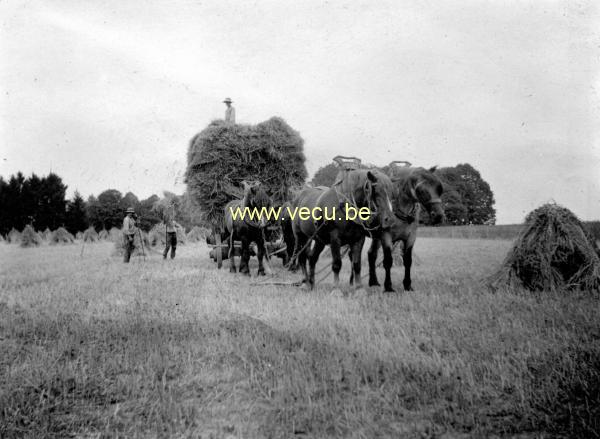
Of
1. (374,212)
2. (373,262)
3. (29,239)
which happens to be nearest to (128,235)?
(373,262)

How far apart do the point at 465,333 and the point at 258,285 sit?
474 centimetres

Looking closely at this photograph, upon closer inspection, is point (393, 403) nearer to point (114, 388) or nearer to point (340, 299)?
point (114, 388)

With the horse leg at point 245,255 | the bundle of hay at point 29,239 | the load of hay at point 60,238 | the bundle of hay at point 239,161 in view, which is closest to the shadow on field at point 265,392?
the horse leg at point 245,255

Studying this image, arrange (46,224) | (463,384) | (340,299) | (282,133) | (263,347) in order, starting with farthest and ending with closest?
1. (46,224)
2. (282,133)
3. (340,299)
4. (263,347)
5. (463,384)

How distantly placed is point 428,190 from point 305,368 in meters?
4.51

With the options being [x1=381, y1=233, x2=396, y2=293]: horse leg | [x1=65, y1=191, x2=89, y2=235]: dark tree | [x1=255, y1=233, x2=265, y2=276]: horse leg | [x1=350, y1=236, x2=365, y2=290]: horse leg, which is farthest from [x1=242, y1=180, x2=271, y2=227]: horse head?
[x1=65, y1=191, x2=89, y2=235]: dark tree

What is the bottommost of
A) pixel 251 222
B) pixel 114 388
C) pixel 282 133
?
pixel 114 388

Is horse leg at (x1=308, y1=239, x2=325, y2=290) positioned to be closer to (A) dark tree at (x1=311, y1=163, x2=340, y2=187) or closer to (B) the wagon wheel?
(B) the wagon wheel

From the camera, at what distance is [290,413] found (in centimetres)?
271

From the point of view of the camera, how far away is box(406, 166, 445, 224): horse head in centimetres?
686

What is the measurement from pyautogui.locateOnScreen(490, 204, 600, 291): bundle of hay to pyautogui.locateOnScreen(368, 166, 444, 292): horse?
4.87 feet

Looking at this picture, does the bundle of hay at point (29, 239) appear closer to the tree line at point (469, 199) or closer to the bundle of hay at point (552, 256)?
the bundle of hay at point (552, 256)

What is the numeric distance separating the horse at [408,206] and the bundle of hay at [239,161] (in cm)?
432

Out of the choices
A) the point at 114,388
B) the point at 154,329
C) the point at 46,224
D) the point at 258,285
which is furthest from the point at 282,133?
Result: the point at 46,224
